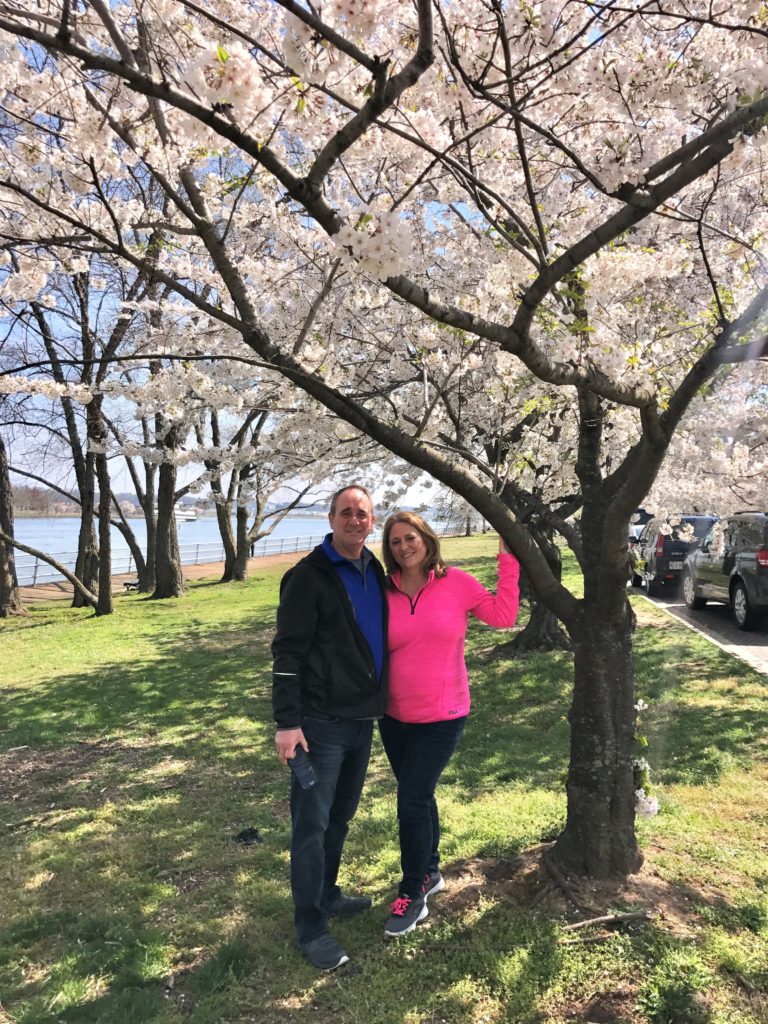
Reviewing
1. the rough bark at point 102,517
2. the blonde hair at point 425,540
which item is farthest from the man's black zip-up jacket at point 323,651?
the rough bark at point 102,517

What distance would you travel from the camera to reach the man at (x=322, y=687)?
8.50 ft

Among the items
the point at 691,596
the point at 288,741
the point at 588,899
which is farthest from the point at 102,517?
the point at 588,899

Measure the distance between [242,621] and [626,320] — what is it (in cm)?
968

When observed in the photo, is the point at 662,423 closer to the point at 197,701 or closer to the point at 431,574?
the point at 431,574

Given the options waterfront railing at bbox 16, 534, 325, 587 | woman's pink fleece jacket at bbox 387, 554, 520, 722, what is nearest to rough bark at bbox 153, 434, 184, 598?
waterfront railing at bbox 16, 534, 325, 587

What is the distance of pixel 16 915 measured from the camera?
3059 mm

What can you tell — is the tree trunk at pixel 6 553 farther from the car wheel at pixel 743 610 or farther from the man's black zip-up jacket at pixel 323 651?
the car wheel at pixel 743 610

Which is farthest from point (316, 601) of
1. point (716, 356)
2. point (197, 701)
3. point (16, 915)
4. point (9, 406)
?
point (9, 406)

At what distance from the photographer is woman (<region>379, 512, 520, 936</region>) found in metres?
2.73

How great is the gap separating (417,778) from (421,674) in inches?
16.9

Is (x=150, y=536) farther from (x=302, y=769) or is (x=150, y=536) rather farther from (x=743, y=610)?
(x=302, y=769)

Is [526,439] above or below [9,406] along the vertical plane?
below

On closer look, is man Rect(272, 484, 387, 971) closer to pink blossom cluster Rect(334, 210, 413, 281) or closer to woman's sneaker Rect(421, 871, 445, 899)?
woman's sneaker Rect(421, 871, 445, 899)

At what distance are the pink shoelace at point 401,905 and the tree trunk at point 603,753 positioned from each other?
786 mm
